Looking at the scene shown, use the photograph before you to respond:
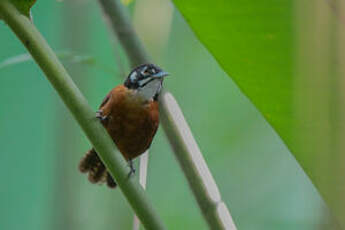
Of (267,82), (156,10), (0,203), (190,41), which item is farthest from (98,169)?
(267,82)

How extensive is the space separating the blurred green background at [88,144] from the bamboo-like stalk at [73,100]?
27cm

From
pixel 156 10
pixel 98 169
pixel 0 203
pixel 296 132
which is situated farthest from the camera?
pixel 0 203

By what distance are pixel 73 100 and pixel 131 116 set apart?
0.91 meters

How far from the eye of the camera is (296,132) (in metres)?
0.60

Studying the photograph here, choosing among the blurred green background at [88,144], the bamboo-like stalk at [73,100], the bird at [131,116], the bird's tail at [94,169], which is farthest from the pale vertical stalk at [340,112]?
the bird's tail at [94,169]

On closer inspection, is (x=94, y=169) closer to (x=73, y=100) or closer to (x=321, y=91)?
(x=73, y=100)

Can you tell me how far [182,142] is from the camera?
0.79 m

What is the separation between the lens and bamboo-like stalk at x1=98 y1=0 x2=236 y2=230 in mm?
694

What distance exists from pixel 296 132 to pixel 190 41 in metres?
1.51

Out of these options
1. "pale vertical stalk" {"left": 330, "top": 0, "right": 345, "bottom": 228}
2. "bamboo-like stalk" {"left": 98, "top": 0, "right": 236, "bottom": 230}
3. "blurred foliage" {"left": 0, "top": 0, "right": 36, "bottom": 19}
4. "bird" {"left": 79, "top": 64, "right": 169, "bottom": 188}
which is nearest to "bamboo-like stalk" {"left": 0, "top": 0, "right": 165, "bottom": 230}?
"blurred foliage" {"left": 0, "top": 0, "right": 36, "bottom": 19}

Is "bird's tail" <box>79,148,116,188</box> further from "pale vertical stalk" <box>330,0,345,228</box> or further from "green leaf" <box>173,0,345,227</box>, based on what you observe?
"pale vertical stalk" <box>330,0,345,228</box>

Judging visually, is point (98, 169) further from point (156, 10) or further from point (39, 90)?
point (156, 10)

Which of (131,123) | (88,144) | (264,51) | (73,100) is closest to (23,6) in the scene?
(73,100)

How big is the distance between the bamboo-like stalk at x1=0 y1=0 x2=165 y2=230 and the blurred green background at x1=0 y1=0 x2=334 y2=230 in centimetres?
27
